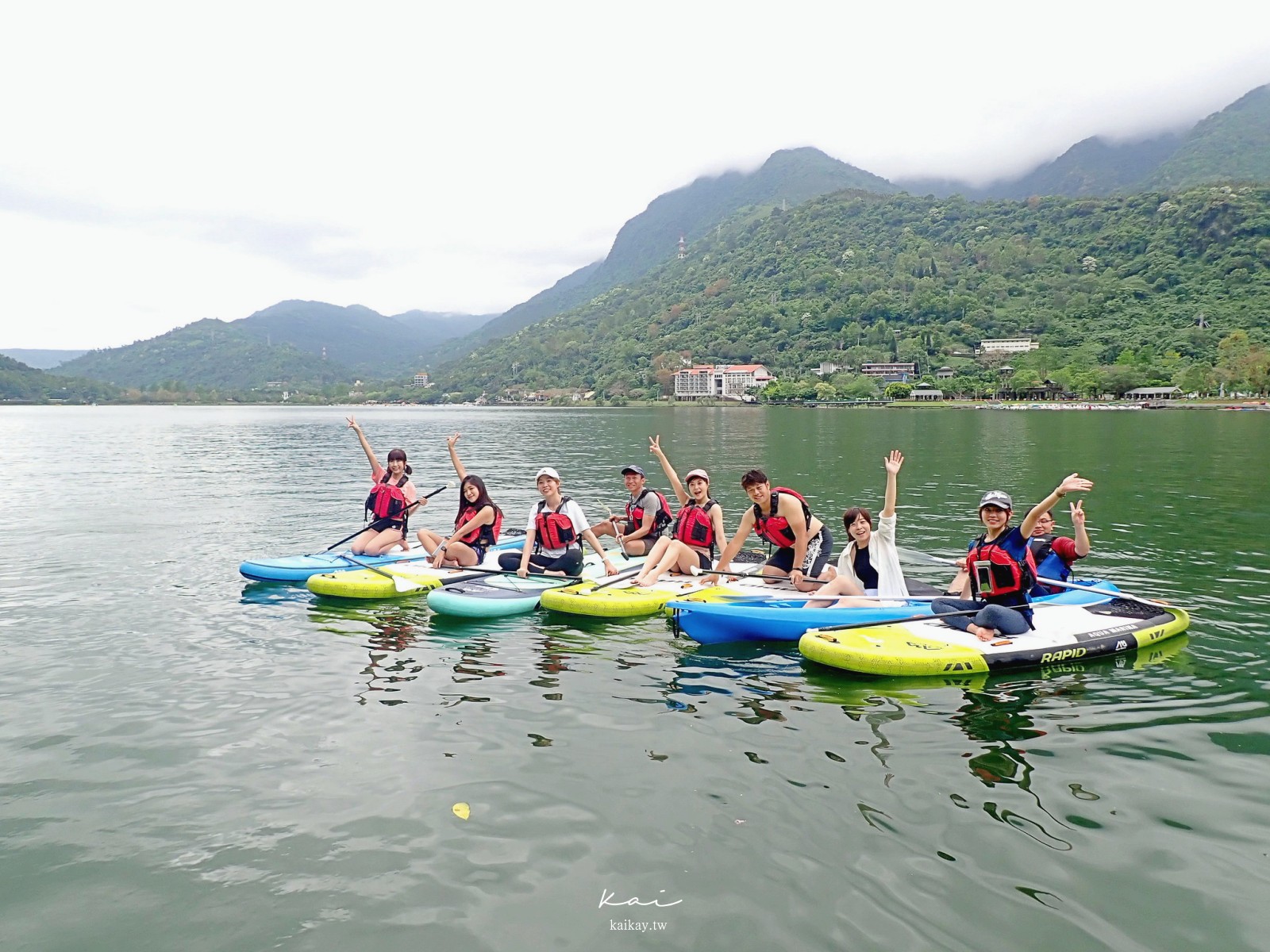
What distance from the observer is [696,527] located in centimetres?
1229

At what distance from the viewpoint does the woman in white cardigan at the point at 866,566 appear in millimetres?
10195

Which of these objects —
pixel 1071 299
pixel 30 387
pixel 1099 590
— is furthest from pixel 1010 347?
pixel 30 387

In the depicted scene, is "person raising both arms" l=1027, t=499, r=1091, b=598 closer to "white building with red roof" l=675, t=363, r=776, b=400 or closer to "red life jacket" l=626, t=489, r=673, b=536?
"red life jacket" l=626, t=489, r=673, b=536

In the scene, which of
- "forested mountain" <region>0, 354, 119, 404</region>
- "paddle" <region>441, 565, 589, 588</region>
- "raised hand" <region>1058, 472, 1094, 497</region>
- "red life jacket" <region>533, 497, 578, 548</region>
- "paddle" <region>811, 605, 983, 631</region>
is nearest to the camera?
"raised hand" <region>1058, 472, 1094, 497</region>

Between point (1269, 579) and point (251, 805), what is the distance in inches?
639

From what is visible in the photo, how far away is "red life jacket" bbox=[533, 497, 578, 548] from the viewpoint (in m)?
12.5

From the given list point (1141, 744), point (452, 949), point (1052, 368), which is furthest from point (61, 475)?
point (1052, 368)

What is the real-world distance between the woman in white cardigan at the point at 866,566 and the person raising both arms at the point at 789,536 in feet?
1.57

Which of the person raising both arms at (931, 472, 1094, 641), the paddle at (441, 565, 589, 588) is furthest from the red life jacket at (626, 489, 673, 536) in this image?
the person raising both arms at (931, 472, 1094, 641)

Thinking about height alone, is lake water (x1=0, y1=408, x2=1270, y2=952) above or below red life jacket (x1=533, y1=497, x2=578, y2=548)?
below

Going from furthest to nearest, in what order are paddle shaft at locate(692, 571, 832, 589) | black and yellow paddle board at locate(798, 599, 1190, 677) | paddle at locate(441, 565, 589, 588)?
paddle at locate(441, 565, 589, 588)
paddle shaft at locate(692, 571, 832, 589)
black and yellow paddle board at locate(798, 599, 1190, 677)

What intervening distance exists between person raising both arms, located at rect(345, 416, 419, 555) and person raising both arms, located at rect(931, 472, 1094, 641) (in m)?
9.71

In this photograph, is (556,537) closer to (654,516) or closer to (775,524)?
(654,516)

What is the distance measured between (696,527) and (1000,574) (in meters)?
4.70
